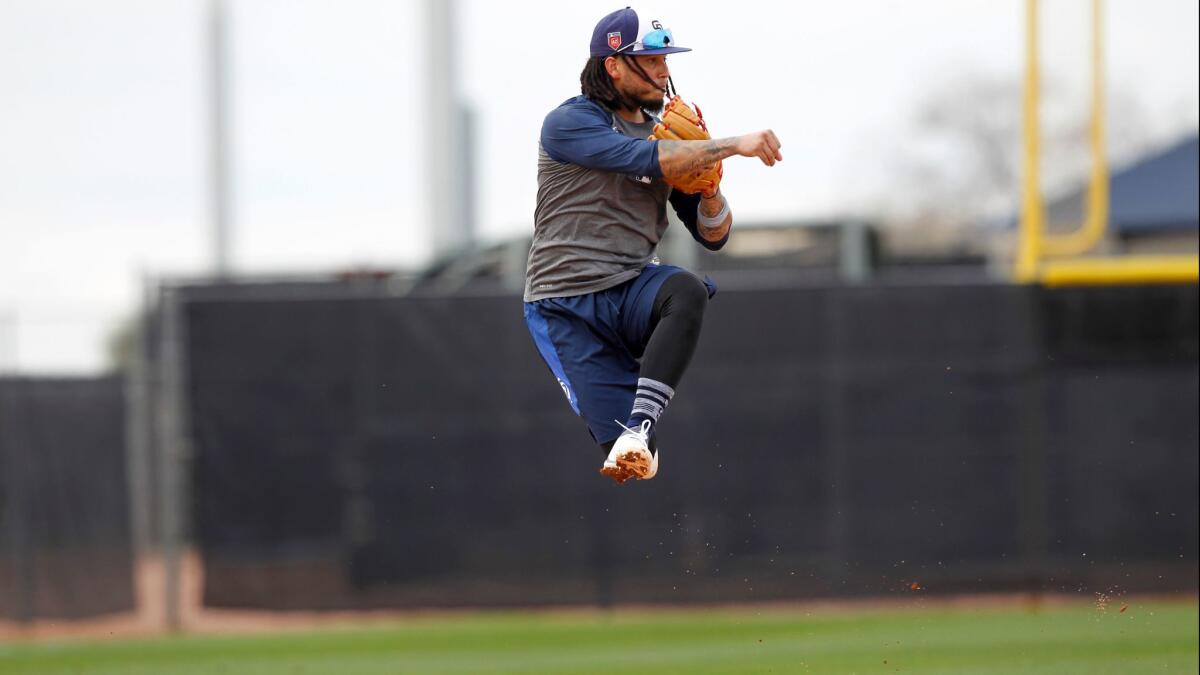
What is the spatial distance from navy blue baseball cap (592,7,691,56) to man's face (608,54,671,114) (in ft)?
0.21

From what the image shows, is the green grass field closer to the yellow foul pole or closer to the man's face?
the yellow foul pole

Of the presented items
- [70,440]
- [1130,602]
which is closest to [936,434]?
[1130,602]

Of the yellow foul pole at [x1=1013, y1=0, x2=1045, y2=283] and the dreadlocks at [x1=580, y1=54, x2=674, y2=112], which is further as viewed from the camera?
the yellow foul pole at [x1=1013, y1=0, x2=1045, y2=283]

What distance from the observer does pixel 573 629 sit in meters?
15.6

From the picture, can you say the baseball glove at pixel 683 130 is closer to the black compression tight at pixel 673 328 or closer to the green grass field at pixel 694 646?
the black compression tight at pixel 673 328

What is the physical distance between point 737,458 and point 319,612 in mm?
3851

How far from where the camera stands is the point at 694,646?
14164 mm

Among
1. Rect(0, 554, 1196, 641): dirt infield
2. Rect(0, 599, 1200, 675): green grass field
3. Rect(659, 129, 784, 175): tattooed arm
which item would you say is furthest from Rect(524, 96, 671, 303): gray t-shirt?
Rect(0, 554, 1196, 641): dirt infield

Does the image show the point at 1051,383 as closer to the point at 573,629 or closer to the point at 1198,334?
the point at 1198,334

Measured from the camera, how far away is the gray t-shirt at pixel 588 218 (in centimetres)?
802

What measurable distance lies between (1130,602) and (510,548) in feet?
17.5

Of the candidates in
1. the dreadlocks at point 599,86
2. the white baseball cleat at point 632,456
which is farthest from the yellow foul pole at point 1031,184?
the white baseball cleat at point 632,456

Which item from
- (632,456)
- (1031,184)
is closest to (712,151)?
(632,456)

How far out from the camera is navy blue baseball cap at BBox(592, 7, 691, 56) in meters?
7.86
